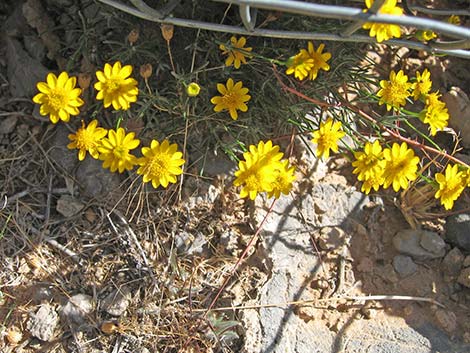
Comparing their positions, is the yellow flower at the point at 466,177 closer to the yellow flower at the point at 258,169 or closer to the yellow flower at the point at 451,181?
the yellow flower at the point at 451,181

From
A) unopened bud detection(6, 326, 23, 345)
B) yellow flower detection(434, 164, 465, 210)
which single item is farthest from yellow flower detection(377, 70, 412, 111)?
unopened bud detection(6, 326, 23, 345)

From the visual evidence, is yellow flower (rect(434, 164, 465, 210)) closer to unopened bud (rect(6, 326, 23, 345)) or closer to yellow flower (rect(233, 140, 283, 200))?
yellow flower (rect(233, 140, 283, 200))

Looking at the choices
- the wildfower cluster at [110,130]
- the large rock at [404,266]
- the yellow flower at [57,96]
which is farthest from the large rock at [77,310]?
the large rock at [404,266]

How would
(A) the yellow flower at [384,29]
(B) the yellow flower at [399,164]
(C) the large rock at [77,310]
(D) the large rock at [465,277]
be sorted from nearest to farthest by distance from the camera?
1. (A) the yellow flower at [384,29]
2. (B) the yellow flower at [399,164]
3. (C) the large rock at [77,310]
4. (D) the large rock at [465,277]

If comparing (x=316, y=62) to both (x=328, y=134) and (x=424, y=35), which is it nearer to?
(x=328, y=134)

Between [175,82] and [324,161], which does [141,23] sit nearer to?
[175,82]

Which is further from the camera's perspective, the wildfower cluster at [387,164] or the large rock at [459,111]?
the large rock at [459,111]

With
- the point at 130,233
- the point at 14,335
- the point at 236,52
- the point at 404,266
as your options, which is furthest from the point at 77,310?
the point at 404,266
